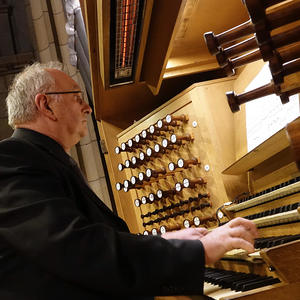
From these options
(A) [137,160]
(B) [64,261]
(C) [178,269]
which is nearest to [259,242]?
(C) [178,269]

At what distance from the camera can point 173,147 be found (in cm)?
342

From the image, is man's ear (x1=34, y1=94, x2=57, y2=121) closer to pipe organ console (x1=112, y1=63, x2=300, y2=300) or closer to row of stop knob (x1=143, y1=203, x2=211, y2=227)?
pipe organ console (x1=112, y1=63, x2=300, y2=300)

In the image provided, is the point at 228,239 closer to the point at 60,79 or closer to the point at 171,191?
the point at 60,79

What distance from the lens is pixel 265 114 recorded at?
2.61 m

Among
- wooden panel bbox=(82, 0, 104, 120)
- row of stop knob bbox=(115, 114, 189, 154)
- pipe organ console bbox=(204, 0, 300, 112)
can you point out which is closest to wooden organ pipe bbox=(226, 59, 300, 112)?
pipe organ console bbox=(204, 0, 300, 112)

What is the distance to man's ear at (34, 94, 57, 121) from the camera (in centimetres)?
183

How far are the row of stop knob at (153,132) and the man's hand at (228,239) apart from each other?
1927 millimetres

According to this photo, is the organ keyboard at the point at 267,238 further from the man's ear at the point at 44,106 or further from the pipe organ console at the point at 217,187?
the man's ear at the point at 44,106

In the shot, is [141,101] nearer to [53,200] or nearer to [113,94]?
[113,94]

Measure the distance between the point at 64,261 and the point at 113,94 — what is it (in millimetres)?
2617

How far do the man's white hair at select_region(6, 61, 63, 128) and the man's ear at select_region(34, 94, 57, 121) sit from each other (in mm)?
18

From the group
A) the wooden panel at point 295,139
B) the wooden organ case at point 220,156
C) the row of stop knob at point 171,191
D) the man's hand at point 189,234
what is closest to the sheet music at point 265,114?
the wooden organ case at point 220,156

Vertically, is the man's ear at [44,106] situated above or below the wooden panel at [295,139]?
above

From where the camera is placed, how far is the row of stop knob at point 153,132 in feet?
10.8
